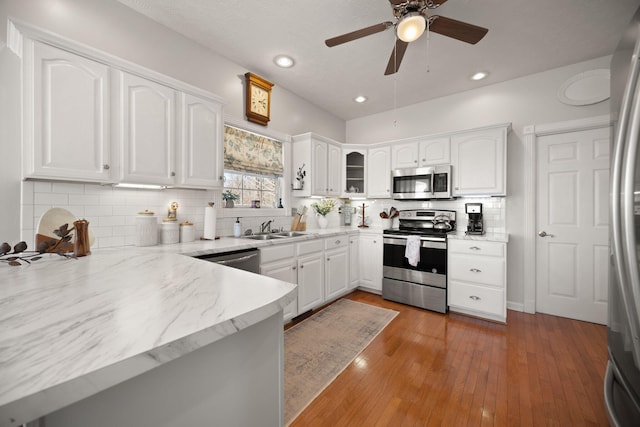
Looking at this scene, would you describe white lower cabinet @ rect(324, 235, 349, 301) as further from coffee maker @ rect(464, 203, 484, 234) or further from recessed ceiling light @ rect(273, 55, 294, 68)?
recessed ceiling light @ rect(273, 55, 294, 68)

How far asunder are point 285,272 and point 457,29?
2474 millimetres

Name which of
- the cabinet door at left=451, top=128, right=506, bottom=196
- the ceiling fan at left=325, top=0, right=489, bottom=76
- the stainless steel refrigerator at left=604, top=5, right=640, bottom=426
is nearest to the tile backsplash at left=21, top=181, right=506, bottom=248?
the cabinet door at left=451, top=128, right=506, bottom=196

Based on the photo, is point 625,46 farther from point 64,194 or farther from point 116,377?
point 64,194

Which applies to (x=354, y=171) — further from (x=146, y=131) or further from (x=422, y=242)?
(x=146, y=131)

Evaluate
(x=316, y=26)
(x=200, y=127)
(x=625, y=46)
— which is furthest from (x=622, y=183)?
(x=200, y=127)

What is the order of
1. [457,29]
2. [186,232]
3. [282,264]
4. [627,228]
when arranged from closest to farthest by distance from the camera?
[627,228]
[457,29]
[186,232]
[282,264]

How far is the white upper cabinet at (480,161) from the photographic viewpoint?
3070mm

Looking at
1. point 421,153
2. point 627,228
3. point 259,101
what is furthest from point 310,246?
point 627,228

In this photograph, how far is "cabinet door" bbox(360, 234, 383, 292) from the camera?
366 centimetres

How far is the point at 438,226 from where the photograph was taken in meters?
3.48

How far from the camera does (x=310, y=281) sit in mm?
2969

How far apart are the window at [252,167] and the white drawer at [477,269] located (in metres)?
2.34

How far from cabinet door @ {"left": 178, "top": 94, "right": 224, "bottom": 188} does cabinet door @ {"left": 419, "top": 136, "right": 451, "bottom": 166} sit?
103 inches

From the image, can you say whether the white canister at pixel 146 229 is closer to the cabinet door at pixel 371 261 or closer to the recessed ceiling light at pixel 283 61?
the recessed ceiling light at pixel 283 61
